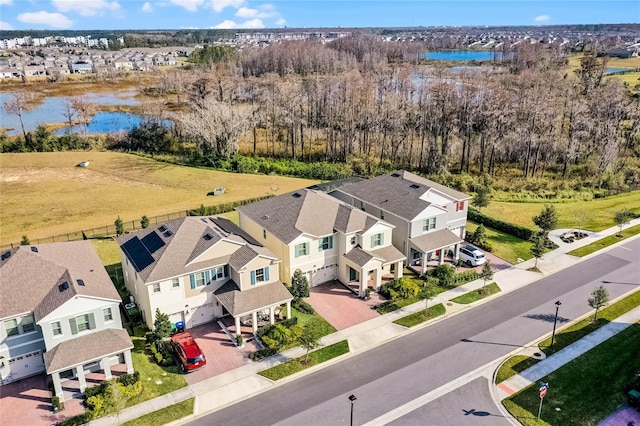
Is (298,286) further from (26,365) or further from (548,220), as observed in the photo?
(548,220)

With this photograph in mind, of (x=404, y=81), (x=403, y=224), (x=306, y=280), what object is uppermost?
(x=404, y=81)

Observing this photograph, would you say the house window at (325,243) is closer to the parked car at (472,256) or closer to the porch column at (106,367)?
the parked car at (472,256)

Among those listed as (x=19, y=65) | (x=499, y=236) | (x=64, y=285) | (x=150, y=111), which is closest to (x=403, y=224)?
(x=499, y=236)

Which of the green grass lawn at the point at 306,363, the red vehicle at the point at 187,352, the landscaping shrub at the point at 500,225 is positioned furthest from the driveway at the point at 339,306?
the landscaping shrub at the point at 500,225

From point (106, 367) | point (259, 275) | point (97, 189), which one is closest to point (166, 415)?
point (106, 367)

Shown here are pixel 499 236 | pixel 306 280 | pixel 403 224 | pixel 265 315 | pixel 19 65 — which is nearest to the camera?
pixel 265 315

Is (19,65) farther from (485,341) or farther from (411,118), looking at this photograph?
(485,341)

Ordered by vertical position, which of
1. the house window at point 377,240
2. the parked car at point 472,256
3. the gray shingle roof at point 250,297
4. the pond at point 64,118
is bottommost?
the parked car at point 472,256
